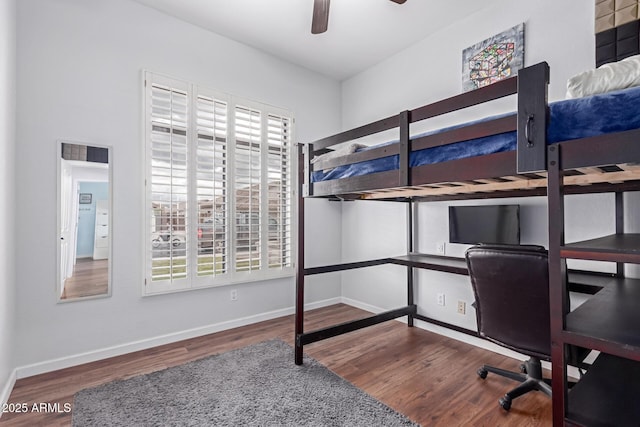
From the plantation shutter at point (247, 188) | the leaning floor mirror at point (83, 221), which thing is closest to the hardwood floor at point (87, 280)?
the leaning floor mirror at point (83, 221)

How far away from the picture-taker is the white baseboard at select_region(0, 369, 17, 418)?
1917 mm

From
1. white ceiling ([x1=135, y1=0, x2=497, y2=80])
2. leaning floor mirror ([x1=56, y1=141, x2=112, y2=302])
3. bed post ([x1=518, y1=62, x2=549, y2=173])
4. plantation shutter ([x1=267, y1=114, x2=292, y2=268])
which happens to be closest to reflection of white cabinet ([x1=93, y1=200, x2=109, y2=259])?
leaning floor mirror ([x1=56, y1=141, x2=112, y2=302])

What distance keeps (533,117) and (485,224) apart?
1.64m

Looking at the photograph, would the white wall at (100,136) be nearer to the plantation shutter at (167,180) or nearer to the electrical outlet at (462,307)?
the plantation shutter at (167,180)

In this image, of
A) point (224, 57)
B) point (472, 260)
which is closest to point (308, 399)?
point (472, 260)

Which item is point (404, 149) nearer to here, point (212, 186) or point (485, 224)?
point (485, 224)

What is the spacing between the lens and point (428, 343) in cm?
285

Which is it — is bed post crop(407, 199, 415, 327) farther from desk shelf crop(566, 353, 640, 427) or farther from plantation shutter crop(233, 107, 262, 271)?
desk shelf crop(566, 353, 640, 427)

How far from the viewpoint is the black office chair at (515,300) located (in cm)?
159

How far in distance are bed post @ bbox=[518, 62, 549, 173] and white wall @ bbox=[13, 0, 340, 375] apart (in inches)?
110

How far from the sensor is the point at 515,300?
169 centimetres

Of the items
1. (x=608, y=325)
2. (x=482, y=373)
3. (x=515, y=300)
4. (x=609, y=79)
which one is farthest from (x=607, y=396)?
(x=482, y=373)

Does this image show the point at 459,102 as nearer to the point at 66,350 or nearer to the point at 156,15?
the point at 156,15

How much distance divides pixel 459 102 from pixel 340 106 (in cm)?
294
